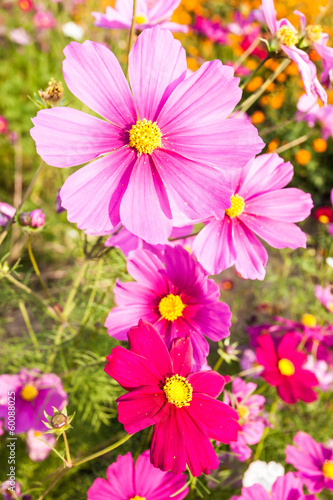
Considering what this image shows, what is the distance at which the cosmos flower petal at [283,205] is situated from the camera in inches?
23.2

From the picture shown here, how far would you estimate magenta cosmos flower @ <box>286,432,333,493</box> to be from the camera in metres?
0.78

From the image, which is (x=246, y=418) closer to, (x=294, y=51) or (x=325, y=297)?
(x=325, y=297)

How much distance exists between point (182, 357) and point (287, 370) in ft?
1.44

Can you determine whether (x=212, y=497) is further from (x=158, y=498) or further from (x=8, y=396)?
(x=8, y=396)

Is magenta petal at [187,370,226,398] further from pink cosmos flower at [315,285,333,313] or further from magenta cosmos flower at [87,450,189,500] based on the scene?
pink cosmos flower at [315,285,333,313]

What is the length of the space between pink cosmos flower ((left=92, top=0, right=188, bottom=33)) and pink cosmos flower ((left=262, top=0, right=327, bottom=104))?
0.20m

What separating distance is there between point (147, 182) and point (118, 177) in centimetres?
4

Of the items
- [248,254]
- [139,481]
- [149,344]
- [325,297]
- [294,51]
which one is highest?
[294,51]

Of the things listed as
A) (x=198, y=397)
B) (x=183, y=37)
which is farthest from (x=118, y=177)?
(x=183, y=37)

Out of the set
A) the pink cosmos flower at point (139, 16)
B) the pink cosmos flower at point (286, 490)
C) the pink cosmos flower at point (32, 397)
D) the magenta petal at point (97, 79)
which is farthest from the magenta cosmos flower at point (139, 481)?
the pink cosmos flower at point (139, 16)

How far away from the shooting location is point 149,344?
482 mm

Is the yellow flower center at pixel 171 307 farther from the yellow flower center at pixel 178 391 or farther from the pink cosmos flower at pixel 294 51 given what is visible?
the pink cosmos flower at pixel 294 51

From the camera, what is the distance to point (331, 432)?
4.14 feet

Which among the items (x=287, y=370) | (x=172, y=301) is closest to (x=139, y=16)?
(x=172, y=301)
